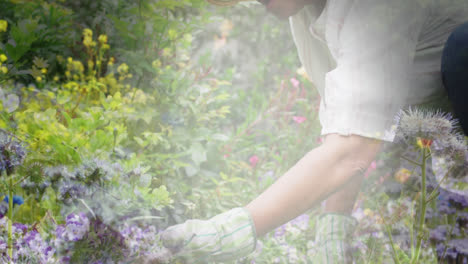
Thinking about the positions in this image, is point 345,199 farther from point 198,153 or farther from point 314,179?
point 198,153

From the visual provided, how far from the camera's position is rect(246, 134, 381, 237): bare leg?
0.76 meters

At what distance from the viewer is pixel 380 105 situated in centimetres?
79

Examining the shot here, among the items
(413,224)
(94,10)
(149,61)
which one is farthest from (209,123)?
(413,224)

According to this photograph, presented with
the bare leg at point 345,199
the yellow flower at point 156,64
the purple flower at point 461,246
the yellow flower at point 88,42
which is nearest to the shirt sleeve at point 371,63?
the bare leg at point 345,199

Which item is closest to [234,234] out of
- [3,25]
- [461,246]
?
[461,246]

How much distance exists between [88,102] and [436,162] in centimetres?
88

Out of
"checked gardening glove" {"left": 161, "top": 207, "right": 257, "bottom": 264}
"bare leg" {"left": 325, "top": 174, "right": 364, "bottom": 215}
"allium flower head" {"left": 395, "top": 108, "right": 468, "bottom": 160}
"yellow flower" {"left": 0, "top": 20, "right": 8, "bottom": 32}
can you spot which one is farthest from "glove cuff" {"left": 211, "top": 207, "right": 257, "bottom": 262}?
"yellow flower" {"left": 0, "top": 20, "right": 8, "bottom": 32}

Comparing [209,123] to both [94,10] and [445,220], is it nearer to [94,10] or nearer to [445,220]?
[94,10]

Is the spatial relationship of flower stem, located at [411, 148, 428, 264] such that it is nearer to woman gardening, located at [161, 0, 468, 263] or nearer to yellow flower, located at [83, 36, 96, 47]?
woman gardening, located at [161, 0, 468, 263]

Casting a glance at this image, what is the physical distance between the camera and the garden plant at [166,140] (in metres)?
0.82

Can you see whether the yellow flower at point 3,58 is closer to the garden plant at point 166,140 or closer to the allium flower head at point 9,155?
the garden plant at point 166,140

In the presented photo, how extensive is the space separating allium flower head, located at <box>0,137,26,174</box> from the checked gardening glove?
351 mm

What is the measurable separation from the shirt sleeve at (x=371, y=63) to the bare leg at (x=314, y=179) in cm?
3

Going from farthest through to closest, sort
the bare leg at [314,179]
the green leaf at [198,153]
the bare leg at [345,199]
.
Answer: the green leaf at [198,153], the bare leg at [345,199], the bare leg at [314,179]
